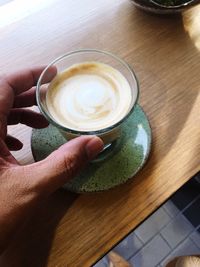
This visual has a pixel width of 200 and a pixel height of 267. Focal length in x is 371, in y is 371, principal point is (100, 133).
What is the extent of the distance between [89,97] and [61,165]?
0.46ft

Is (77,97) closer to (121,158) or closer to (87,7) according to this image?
(121,158)

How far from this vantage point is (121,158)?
22.9 inches

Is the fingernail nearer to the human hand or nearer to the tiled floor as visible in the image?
the human hand

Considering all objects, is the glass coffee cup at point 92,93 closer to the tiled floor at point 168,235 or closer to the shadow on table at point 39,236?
the shadow on table at point 39,236

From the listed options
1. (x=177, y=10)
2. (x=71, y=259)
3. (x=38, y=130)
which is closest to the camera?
(x=71, y=259)

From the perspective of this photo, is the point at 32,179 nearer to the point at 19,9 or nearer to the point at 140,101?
the point at 140,101

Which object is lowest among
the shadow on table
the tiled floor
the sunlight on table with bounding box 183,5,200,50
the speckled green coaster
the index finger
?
the tiled floor

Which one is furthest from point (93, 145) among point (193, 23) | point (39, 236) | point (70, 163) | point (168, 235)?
point (168, 235)

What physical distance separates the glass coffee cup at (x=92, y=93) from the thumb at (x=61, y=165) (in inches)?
1.0

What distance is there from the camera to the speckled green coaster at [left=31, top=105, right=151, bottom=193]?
55 centimetres

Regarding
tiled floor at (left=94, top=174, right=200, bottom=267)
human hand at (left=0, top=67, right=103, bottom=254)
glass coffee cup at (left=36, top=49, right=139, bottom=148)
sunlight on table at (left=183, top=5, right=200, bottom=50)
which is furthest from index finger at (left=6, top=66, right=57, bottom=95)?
tiled floor at (left=94, top=174, right=200, bottom=267)

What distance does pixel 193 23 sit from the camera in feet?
2.48

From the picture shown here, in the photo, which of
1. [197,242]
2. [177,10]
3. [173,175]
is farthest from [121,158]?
[197,242]

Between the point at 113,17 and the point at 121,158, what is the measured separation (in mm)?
343
